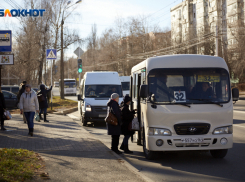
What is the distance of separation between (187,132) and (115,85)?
9190 millimetres

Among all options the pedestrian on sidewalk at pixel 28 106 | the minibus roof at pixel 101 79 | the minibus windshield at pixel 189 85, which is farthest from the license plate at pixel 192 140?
the minibus roof at pixel 101 79

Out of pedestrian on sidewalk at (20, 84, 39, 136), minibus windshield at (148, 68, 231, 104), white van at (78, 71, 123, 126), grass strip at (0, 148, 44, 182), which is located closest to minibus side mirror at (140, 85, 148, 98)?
minibus windshield at (148, 68, 231, 104)

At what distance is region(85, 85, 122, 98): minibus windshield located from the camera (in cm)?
1578

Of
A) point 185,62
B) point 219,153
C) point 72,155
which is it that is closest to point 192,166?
point 219,153

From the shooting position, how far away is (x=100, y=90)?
15.9m

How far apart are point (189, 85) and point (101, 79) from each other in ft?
29.7

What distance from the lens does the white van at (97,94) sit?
14.8 meters

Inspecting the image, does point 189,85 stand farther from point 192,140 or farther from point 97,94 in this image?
point 97,94

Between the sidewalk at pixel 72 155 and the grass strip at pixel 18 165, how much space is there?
27cm

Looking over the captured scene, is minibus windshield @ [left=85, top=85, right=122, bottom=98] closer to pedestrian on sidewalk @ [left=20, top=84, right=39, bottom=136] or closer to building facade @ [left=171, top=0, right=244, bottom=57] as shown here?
pedestrian on sidewalk @ [left=20, top=84, right=39, bottom=136]

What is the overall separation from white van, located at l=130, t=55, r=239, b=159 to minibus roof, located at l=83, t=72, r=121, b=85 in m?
8.14

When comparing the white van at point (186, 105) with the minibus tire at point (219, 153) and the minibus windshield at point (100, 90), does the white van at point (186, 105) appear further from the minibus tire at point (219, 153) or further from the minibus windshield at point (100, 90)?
the minibus windshield at point (100, 90)

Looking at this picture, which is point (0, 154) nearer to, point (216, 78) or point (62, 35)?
point (216, 78)

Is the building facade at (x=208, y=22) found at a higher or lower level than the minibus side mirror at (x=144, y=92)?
higher
